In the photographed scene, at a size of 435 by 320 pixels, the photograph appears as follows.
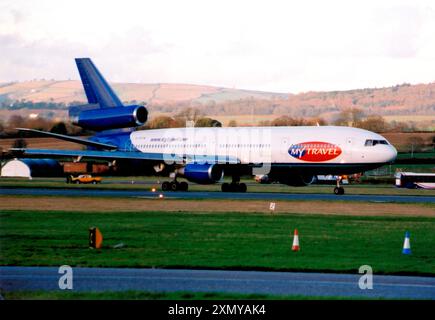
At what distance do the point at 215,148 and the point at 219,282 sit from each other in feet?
155

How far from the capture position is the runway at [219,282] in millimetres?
19609

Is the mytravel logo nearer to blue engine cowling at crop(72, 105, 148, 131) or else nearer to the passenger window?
the passenger window

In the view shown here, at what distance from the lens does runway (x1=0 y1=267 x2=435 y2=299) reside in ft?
64.3

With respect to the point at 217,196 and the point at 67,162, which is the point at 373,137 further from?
the point at 67,162

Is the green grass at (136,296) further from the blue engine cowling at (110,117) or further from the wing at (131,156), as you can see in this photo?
the blue engine cowling at (110,117)

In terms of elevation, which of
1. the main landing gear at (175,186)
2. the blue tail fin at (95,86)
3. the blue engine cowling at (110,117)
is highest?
the blue tail fin at (95,86)

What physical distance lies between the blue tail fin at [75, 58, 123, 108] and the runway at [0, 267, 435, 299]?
50096 millimetres

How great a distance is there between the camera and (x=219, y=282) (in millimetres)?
21062

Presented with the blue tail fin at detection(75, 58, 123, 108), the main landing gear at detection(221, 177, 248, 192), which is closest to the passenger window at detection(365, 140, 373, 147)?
the main landing gear at detection(221, 177, 248, 192)

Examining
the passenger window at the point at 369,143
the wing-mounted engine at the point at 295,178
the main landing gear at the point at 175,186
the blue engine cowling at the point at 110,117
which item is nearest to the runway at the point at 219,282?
the passenger window at the point at 369,143

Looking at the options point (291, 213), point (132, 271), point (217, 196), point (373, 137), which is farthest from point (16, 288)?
point (373, 137)

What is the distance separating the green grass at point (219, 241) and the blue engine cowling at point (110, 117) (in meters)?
25.2

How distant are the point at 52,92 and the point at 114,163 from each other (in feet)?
25.2

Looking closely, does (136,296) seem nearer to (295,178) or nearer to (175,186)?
(295,178)
